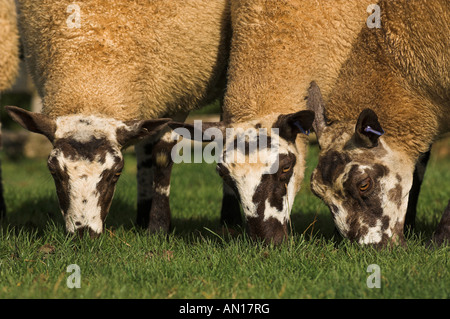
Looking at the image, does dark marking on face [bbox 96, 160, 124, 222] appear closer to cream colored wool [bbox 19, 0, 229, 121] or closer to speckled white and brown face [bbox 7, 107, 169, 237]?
speckled white and brown face [bbox 7, 107, 169, 237]

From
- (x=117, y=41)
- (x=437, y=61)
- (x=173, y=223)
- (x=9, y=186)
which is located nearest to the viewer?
(x=437, y=61)

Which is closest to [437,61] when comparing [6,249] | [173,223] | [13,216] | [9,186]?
[173,223]

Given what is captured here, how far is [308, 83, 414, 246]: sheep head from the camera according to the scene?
212 inches

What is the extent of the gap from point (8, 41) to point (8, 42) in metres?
0.01

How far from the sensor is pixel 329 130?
5574 millimetres

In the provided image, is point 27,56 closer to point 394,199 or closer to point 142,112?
point 142,112

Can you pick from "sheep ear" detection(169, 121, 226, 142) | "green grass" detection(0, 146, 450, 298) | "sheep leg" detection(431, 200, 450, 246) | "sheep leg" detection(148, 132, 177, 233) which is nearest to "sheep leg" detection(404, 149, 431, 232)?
"green grass" detection(0, 146, 450, 298)

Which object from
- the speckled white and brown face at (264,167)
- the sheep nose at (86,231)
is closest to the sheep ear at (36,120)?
the sheep nose at (86,231)

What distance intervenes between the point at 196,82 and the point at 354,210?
2.08 metres

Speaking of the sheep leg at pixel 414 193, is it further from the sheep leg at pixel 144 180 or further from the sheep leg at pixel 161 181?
the sheep leg at pixel 144 180

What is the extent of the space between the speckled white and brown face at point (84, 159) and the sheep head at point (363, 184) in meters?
1.45

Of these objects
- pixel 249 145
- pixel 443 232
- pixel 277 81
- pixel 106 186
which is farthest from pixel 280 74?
pixel 443 232

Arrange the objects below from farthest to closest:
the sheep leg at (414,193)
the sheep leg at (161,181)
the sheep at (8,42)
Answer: the sheep at (8,42) → the sheep leg at (161,181) → the sheep leg at (414,193)

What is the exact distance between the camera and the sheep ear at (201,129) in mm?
5531
